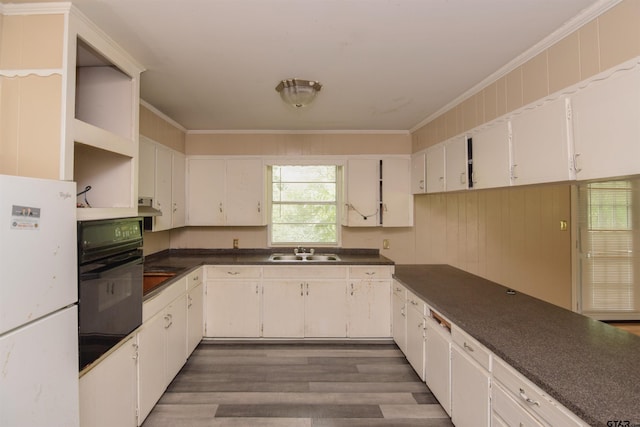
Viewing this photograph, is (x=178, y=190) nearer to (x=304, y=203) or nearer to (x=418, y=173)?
(x=304, y=203)

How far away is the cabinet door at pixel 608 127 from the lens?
1.25m

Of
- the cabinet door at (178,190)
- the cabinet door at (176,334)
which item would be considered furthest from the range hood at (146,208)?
the cabinet door at (176,334)

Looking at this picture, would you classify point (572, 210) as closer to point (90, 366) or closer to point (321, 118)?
point (321, 118)

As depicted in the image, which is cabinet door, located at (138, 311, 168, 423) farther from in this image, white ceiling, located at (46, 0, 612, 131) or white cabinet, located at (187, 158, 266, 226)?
white ceiling, located at (46, 0, 612, 131)

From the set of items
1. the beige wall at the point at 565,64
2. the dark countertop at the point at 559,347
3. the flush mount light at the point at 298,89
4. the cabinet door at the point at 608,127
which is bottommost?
the dark countertop at the point at 559,347

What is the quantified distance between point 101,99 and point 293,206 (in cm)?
238

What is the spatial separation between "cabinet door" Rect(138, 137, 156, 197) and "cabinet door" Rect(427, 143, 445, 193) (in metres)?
2.74

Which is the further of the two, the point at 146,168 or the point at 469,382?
the point at 146,168

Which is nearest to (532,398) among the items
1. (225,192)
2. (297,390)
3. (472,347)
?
(472,347)

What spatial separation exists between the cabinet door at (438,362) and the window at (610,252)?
296cm

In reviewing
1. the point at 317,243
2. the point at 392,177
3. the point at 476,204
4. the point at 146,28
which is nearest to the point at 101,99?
the point at 146,28

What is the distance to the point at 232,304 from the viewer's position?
10.9 feet

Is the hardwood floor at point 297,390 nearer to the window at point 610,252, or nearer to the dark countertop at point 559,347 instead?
the dark countertop at point 559,347

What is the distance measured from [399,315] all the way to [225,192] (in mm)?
2409
